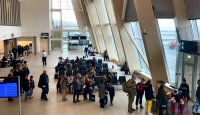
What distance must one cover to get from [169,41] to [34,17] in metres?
29.2

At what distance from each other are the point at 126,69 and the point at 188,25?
38.1 feet

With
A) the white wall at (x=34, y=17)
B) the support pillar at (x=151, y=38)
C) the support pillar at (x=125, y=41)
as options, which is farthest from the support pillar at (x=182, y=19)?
the white wall at (x=34, y=17)

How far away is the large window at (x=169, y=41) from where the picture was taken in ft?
56.0

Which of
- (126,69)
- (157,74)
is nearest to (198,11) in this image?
A: (157,74)

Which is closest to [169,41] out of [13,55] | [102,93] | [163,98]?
[102,93]

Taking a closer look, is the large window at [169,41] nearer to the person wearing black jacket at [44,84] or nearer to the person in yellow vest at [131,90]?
the person in yellow vest at [131,90]

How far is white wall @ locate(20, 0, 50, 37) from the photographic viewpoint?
4334 cm

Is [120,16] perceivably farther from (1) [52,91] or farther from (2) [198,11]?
(2) [198,11]

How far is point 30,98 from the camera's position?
53.2 feet

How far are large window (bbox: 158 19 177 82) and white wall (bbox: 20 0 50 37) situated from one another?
2798cm

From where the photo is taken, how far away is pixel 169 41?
17766mm

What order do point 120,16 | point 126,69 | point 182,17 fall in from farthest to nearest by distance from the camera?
point 126,69 < point 120,16 < point 182,17

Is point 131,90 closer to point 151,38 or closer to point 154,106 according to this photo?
point 154,106

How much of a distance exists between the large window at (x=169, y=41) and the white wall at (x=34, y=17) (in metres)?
28.0
